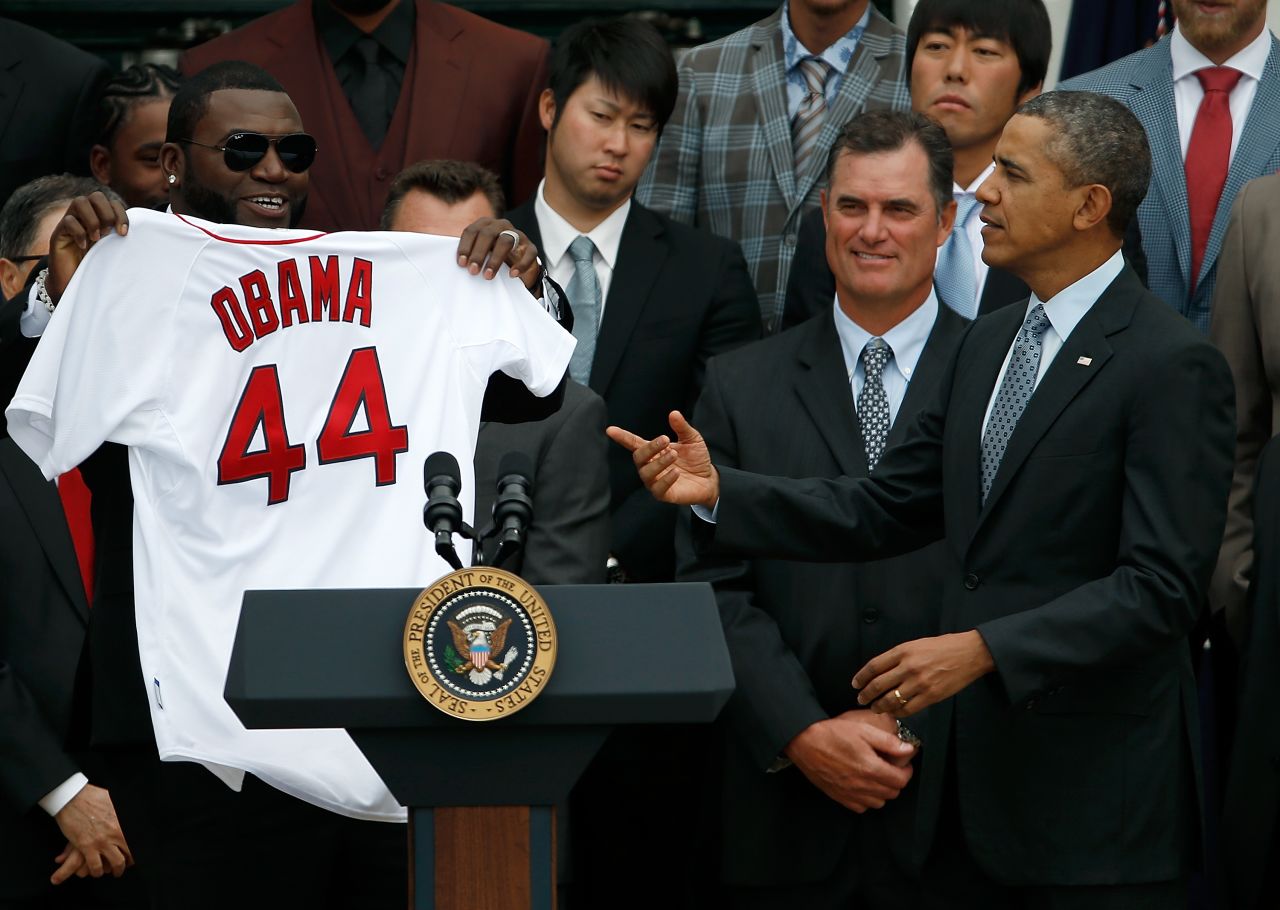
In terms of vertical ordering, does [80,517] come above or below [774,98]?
below

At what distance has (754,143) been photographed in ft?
17.7

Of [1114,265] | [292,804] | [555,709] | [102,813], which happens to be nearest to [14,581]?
[102,813]

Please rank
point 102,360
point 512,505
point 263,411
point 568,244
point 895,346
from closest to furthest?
point 512,505 → point 102,360 → point 263,411 → point 895,346 → point 568,244

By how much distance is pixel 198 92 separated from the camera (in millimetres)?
3854

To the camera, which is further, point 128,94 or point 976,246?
point 128,94

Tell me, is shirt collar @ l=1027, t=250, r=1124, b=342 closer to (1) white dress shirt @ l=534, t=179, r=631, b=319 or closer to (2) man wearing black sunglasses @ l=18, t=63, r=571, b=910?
(2) man wearing black sunglasses @ l=18, t=63, r=571, b=910

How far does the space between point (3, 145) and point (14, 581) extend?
5.15 feet

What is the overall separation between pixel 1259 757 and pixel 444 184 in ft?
7.56

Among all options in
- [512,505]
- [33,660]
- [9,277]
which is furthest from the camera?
[9,277]

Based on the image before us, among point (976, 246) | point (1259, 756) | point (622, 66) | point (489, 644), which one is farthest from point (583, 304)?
point (489, 644)

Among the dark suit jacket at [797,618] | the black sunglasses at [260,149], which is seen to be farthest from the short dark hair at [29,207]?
the dark suit jacket at [797,618]

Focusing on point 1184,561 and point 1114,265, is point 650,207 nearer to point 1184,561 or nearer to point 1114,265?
point 1114,265

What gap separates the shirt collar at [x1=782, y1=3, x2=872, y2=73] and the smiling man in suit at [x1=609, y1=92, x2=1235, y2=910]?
1606mm

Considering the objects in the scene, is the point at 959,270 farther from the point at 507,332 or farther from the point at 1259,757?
the point at 507,332
